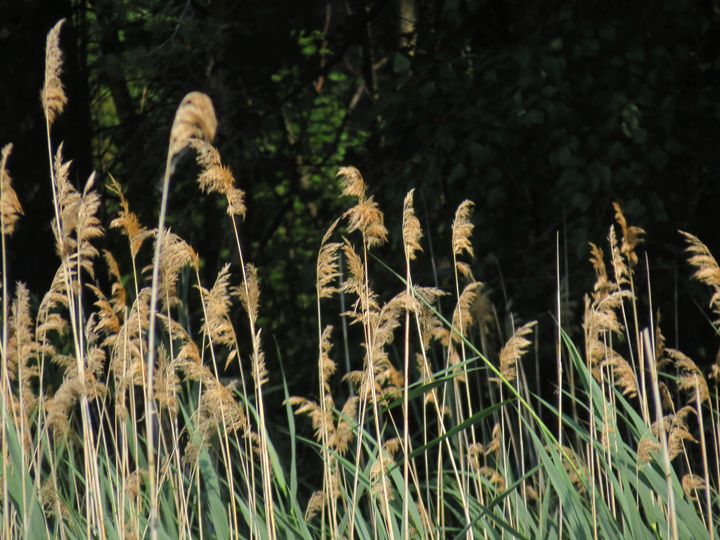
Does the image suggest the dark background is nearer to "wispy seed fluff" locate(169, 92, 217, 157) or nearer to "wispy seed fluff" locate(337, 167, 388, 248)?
"wispy seed fluff" locate(337, 167, 388, 248)

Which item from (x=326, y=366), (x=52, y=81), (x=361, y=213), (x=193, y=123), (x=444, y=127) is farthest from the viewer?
(x=444, y=127)

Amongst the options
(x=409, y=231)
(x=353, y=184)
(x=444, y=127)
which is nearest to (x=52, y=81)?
(x=353, y=184)

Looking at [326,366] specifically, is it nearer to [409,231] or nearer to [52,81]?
[409,231]

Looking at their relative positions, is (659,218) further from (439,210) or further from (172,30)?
(172,30)

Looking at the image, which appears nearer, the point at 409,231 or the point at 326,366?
the point at 409,231

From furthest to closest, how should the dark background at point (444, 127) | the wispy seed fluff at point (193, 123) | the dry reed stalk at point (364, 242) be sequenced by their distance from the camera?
the dark background at point (444, 127)
the dry reed stalk at point (364, 242)
the wispy seed fluff at point (193, 123)

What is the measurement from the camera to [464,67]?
492 centimetres

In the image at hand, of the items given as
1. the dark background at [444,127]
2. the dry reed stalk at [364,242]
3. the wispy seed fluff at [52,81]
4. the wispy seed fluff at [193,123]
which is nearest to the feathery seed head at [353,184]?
the dry reed stalk at [364,242]

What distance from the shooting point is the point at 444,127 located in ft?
15.5

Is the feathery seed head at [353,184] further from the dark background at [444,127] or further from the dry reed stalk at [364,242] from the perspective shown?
the dark background at [444,127]

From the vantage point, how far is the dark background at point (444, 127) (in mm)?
4445

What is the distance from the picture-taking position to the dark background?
14.6ft

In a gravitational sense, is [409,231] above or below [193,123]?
below

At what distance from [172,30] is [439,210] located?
1601 millimetres
